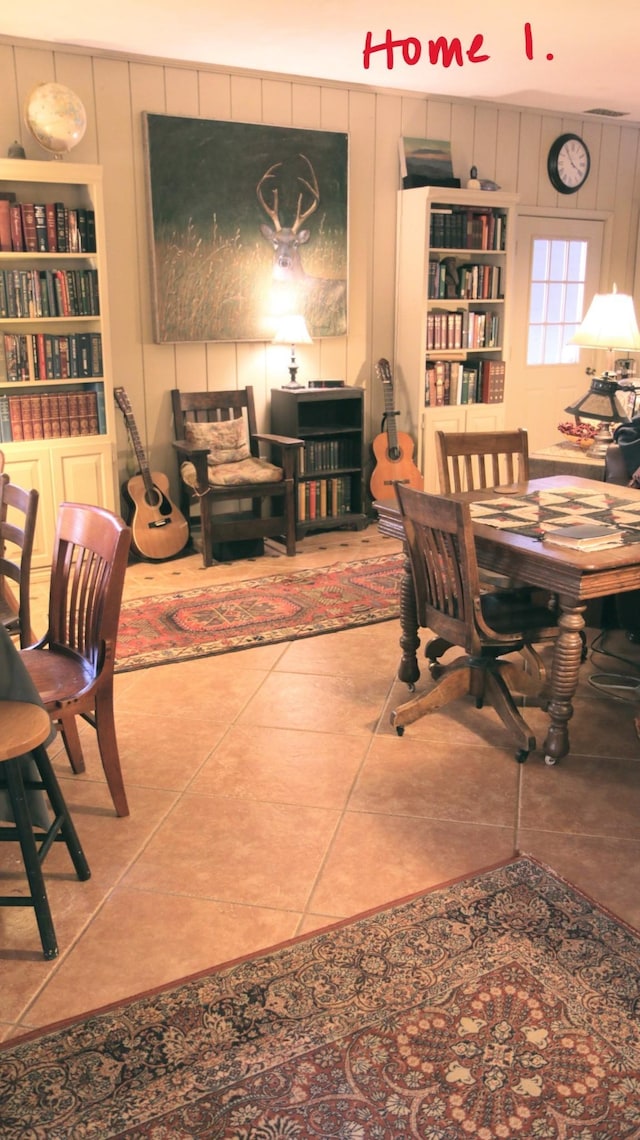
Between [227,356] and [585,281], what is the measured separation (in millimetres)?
3206

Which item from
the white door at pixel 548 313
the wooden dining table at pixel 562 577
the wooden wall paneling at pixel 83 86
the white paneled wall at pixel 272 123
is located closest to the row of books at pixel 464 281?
the white paneled wall at pixel 272 123

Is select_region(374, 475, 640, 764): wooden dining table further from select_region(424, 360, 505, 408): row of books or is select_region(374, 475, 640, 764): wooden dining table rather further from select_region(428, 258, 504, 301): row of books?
select_region(428, 258, 504, 301): row of books

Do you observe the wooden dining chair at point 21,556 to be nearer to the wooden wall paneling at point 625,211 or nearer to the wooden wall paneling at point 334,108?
the wooden wall paneling at point 334,108

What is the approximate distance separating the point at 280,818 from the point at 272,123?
4431 mm

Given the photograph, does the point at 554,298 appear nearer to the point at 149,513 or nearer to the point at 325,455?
the point at 325,455

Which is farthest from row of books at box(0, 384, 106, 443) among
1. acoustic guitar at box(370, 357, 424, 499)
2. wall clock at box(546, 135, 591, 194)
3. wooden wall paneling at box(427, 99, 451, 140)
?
wall clock at box(546, 135, 591, 194)

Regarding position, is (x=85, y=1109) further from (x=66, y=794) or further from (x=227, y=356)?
(x=227, y=356)

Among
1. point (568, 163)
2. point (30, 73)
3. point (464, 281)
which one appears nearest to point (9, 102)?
point (30, 73)

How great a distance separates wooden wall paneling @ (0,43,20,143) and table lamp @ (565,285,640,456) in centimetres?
302

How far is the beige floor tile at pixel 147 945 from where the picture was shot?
205 cm

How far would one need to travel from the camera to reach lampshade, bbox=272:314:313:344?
5629mm

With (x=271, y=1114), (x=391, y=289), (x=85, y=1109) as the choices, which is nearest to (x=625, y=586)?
(x=271, y=1114)

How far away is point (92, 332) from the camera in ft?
16.9

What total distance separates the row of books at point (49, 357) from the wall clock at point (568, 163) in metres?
3.72
